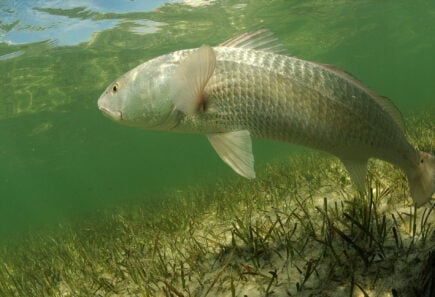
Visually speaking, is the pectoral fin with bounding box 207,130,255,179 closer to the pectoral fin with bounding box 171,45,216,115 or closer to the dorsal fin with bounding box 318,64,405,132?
the pectoral fin with bounding box 171,45,216,115

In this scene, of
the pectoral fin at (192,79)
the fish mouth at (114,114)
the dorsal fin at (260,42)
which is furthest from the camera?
the dorsal fin at (260,42)

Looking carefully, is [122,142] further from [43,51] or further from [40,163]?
[43,51]

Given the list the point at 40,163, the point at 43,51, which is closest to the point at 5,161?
the point at 40,163

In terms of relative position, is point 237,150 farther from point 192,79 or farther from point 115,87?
point 115,87

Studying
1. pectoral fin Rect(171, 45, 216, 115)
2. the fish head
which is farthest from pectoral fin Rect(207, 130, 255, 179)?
the fish head

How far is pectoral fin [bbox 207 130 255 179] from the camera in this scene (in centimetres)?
307

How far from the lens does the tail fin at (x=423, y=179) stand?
3.26 metres

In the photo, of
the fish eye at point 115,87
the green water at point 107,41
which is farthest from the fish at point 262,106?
the green water at point 107,41

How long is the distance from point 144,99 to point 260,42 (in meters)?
1.25

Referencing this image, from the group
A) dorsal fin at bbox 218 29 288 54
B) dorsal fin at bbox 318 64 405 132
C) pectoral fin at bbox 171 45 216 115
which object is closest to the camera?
pectoral fin at bbox 171 45 216 115

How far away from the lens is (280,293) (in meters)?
3.00

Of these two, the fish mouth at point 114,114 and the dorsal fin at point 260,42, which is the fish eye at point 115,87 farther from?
the dorsal fin at point 260,42

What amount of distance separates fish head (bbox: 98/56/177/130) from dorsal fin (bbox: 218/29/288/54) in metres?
0.68

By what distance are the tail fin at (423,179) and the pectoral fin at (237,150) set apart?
1586 mm
